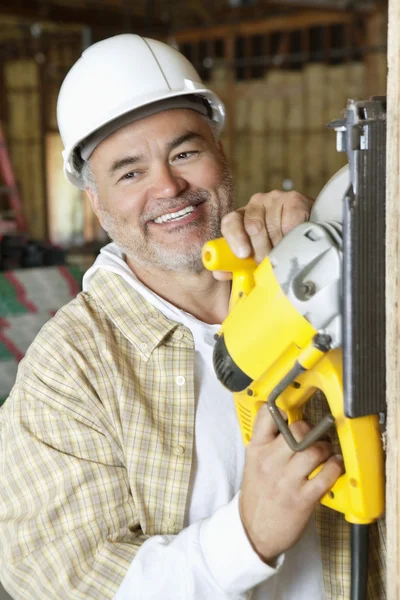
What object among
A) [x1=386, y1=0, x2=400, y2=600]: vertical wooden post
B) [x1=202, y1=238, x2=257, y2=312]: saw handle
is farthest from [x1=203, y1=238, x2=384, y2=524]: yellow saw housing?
[x1=386, y1=0, x2=400, y2=600]: vertical wooden post

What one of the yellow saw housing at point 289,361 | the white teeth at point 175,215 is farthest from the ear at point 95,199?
the yellow saw housing at point 289,361

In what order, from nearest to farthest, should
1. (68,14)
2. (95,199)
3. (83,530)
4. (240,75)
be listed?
(83,530)
(95,199)
(68,14)
(240,75)

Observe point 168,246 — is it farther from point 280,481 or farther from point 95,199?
point 280,481

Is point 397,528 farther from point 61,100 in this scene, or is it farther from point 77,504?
point 61,100

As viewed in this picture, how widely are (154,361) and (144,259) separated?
1.03 ft

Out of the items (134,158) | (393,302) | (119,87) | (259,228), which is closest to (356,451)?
(393,302)

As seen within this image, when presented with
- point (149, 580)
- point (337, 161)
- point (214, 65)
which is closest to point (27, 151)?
point (214, 65)

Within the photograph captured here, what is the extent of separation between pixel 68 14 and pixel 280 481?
862 centimetres

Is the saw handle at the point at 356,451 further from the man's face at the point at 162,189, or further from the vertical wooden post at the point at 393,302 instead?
the man's face at the point at 162,189

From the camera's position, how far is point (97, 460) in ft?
5.03

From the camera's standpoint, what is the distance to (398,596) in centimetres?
94

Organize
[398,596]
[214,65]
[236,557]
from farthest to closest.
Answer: [214,65], [236,557], [398,596]

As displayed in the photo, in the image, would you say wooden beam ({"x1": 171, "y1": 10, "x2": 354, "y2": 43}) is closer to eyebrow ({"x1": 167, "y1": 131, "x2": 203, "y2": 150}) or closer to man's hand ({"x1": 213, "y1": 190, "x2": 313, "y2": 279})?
eyebrow ({"x1": 167, "y1": 131, "x2": 203, "y2": 150})

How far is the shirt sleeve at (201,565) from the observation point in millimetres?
1307
